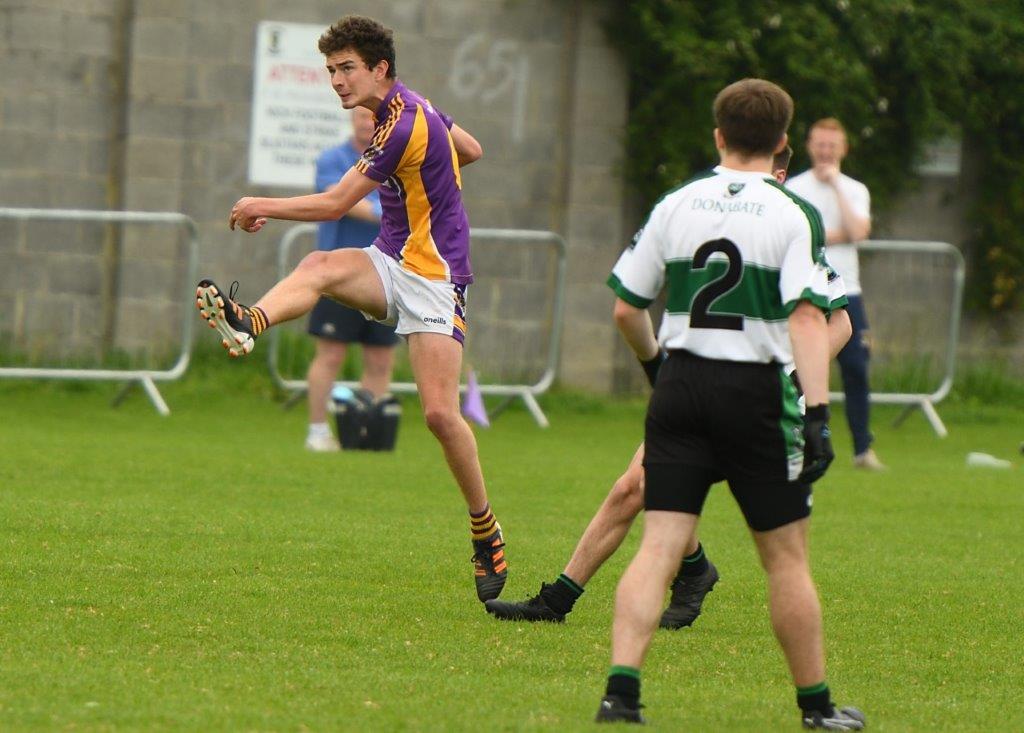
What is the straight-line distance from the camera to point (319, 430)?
11.6 metres

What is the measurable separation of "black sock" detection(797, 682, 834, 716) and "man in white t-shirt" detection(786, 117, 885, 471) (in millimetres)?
6790

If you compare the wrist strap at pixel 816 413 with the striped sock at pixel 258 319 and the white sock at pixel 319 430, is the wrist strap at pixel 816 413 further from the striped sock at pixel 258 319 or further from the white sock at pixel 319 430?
the white sock at pixel 319 430

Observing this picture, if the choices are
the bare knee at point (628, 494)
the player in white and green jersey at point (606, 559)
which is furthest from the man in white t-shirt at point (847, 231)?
the bare knee at point (628, 494)

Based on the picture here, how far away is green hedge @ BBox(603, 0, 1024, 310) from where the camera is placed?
609 inches

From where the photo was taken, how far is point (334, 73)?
6930 millimetres


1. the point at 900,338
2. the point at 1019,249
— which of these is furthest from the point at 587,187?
the point at 1019,249

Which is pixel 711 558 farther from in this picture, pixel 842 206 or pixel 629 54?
pixel 629 54

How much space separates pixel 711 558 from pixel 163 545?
238 cm

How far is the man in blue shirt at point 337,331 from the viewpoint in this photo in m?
11.6

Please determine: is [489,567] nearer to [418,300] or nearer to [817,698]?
[418,300]

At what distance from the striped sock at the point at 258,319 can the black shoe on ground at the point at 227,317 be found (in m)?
0.02

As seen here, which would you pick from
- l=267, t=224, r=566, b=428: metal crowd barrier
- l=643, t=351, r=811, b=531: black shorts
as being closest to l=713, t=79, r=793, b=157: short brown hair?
l=643, t=351, r=811, b=531: black shorts

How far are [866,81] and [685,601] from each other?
10073mm

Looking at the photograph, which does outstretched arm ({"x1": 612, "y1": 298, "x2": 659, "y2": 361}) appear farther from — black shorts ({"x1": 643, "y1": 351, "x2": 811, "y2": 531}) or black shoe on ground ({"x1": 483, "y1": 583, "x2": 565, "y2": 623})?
black shoe on ground ({"x1": 483, "y1": 583, "x2": 565, "y2": 623})
